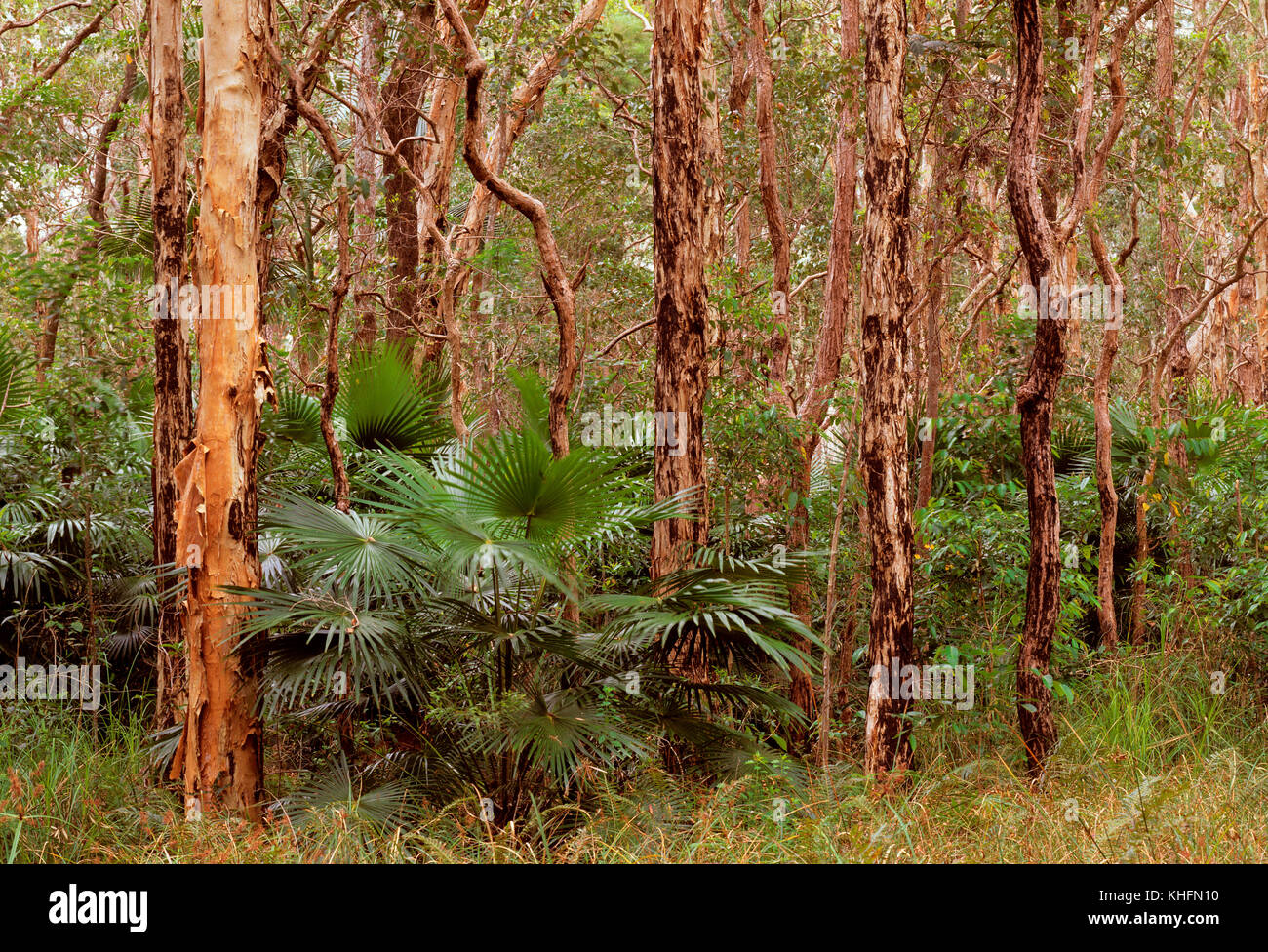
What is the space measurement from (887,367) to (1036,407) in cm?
101

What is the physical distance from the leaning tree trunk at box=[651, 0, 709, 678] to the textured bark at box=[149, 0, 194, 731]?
2.90 metres

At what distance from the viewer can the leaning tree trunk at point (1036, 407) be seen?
6.48 meters

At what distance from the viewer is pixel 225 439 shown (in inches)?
220

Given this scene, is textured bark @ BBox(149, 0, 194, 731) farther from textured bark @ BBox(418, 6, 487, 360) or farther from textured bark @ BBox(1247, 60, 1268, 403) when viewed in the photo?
textured bark @ BBox(1247, 60, 1268, 403)

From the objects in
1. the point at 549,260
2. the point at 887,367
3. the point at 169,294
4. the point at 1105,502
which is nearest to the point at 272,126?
the point at 169,294

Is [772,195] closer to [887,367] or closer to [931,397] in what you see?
[931,397]

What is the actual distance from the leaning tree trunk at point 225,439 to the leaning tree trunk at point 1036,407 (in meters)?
4.26

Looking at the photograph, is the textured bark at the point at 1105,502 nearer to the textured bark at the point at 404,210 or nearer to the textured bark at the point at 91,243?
the textured bark at the point at 404,210

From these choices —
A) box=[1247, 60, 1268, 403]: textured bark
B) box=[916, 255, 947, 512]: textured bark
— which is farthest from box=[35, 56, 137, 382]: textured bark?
box=[1247, 60, 1268, 403]: textured bark

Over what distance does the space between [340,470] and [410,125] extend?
299 inches

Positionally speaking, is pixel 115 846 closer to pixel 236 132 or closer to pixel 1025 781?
pixel 236 132

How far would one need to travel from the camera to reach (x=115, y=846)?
4844mm

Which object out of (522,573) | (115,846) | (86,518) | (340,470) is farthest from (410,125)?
(115,846)

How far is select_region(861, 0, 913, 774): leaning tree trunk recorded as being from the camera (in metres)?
6.23
